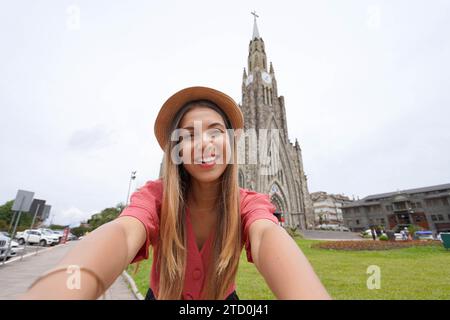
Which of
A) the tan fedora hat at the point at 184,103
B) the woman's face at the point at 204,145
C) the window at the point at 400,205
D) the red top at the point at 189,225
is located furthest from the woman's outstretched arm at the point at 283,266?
the window at the point at 400,205

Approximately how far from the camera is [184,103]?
1605 millimetres

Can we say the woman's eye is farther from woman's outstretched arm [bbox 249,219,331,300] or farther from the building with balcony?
the building with balcony

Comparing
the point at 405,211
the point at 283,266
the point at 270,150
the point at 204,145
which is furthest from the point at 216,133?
the point at 405,211

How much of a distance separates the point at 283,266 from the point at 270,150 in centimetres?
3494

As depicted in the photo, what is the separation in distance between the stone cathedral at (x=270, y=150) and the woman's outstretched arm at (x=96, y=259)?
28.5 m

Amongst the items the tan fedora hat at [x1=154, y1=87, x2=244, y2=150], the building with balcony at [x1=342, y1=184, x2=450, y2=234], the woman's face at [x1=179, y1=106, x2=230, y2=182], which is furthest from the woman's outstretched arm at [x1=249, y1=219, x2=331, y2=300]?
the building with balcony at [x1=342, y1=184, x2=450, y2=234]

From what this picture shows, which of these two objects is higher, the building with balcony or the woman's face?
the building with balcony

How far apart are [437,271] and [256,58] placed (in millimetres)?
43581

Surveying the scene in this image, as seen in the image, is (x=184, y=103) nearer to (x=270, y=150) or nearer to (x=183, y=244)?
(x=183, y=244)

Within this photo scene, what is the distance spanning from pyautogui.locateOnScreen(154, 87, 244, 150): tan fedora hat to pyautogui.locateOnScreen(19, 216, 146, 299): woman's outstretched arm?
2.53ft

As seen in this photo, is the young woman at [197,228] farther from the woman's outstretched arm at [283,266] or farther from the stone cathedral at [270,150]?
the stone cathedral at [270,150]

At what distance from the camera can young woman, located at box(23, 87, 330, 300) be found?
2.81ft

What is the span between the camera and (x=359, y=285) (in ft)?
15.5

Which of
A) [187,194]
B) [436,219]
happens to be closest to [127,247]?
[187,194]
